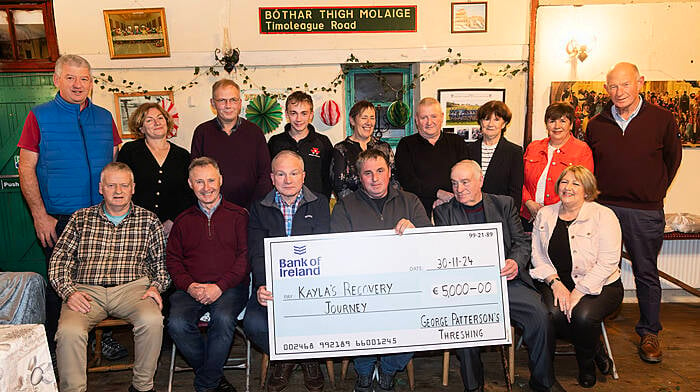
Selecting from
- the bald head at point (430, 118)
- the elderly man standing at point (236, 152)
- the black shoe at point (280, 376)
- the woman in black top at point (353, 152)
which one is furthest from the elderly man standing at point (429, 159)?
the black shoe at point (280, 376)

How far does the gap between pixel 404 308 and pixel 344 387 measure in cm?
88

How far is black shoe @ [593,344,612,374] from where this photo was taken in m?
3.51

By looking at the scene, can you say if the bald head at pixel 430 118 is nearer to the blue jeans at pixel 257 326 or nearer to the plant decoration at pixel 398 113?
the plant decoration at pixel 398 113

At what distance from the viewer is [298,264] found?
3107 mm

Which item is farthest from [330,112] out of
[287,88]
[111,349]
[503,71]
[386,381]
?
[111,349]

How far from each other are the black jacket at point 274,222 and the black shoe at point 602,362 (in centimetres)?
→ 219

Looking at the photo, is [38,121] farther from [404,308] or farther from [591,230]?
[591,230]

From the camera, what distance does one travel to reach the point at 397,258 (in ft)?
10.3

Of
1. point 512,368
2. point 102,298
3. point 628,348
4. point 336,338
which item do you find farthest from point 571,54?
point 102,298

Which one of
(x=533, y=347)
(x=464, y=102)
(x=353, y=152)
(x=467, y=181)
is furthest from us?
(x=464, y=102)

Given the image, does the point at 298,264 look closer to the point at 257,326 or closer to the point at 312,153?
the point at 257,326

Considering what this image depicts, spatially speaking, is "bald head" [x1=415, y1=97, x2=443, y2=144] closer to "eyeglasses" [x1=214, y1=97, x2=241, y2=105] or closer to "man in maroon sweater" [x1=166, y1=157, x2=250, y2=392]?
"eyeglasses" [x1=214, y1=97, x2=241, y2=105]

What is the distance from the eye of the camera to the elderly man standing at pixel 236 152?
394cm

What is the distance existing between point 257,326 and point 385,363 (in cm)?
92
